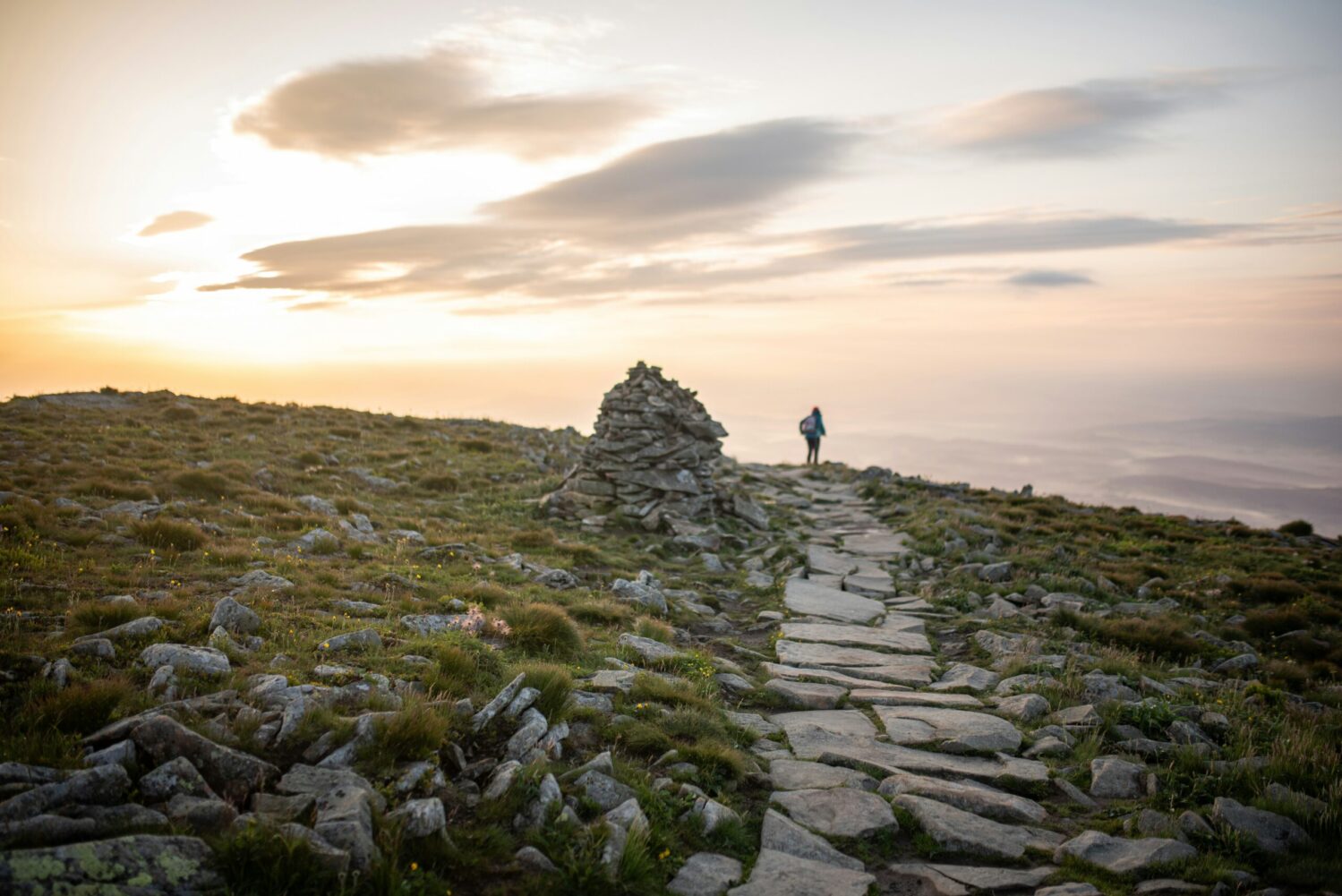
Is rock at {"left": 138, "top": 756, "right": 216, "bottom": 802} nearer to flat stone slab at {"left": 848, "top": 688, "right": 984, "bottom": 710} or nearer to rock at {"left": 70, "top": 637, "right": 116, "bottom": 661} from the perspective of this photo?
rock at {"left": 70, "top": 637, "right": 116, "bottom": 661}

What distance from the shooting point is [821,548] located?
18.5 meters

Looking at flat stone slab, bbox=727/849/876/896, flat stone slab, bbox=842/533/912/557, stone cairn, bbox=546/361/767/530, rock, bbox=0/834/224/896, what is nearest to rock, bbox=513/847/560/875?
flat stone slab, bbox=727/849/876/896

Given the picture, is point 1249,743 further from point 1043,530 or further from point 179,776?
point 1043,530

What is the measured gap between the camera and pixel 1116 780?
7.00 metres

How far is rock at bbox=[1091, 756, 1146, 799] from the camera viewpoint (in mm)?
6898

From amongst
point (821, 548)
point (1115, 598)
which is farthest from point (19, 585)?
point (1115, 598)

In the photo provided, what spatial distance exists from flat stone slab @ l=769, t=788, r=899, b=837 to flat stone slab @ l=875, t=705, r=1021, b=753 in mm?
1623

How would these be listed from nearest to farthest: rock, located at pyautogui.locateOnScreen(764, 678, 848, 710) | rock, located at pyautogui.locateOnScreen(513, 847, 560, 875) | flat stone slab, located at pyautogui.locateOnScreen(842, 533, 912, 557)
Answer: rock, located at pyautogui.locateOnScreen(513, 847, 560, 875) → rock, located at pyautogui.locateOnScreen(764, 678, 848, 710) → flat stone slab, located at pyautogui.locateOnScreen(842, 533, 912, 557)

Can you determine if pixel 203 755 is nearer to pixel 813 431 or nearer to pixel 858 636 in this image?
pixel 858 636

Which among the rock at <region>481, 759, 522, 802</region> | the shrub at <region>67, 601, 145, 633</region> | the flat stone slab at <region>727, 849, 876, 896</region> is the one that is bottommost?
the flat stone slab at <region>727, 849, 876, 896</region>

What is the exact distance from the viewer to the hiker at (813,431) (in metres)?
34.5

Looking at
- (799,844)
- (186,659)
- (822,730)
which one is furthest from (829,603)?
(186,659)

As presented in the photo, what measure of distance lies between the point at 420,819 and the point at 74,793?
7.00ft

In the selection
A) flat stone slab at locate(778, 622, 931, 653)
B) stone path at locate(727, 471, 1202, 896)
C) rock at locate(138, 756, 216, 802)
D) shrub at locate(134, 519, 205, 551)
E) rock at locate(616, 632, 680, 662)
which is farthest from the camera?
flat stone slab at locate(778, 622, 931, 653)
